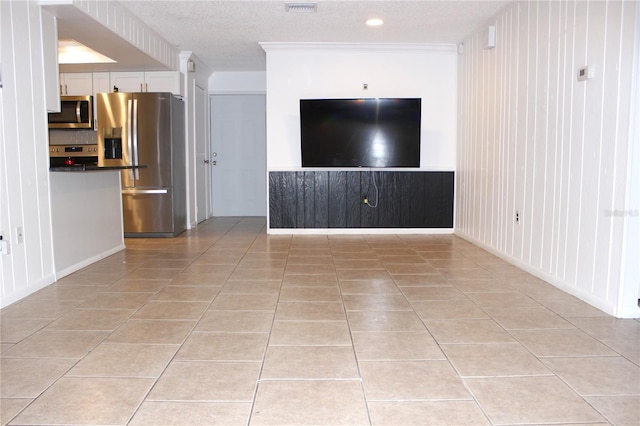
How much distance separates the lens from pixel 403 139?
6.23 meters

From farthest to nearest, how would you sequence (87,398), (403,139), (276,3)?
(403,139)
(276,3)
(87,398)

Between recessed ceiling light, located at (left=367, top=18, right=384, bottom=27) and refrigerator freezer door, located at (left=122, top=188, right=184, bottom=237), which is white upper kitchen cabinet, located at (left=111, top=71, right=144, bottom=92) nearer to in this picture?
refrigerator freezer door, located at (left=122, top=188, right=184, bottom=237)

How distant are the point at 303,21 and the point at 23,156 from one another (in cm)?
304

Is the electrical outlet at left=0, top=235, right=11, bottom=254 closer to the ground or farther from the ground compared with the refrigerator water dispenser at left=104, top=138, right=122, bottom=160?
closer to the ground

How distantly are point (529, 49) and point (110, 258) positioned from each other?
4.24 metres

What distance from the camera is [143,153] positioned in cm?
618

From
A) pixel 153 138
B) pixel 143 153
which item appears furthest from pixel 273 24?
pixel 143 153

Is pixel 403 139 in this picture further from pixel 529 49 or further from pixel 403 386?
pixel 403 386

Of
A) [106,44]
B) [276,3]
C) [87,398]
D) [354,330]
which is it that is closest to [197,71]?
[106,44]

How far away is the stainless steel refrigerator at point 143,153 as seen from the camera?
6.14m

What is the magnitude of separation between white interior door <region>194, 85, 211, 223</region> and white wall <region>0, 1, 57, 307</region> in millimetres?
3681

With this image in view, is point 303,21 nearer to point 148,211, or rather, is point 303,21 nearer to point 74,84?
point 148,211

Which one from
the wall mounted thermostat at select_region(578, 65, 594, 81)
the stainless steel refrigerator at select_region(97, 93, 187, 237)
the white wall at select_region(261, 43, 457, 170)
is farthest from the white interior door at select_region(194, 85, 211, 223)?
the wall mounted thermostat at select_region(578, 65, 594, 81)

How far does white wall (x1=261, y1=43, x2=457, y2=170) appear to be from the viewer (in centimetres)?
641
